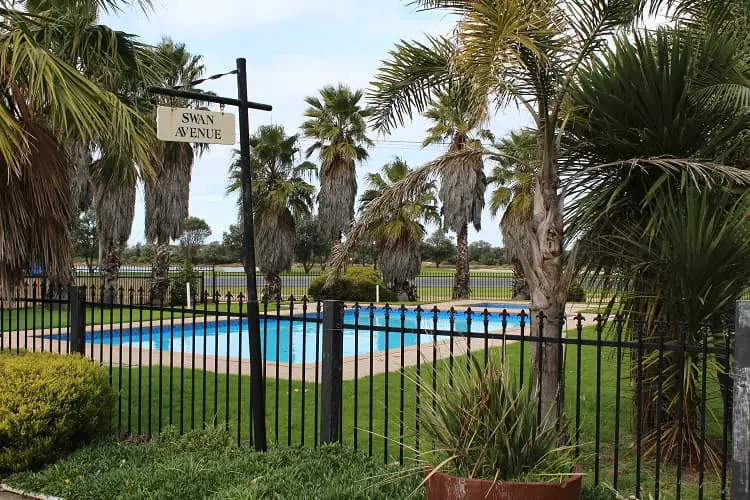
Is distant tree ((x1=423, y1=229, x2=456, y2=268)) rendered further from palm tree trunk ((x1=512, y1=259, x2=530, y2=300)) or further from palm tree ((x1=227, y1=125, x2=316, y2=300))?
palm tree ((x1=227, y1=125, x2=316, y2=300))

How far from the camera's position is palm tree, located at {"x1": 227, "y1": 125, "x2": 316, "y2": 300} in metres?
24.5

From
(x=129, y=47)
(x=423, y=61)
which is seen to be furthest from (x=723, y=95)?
(x=129, y=47)

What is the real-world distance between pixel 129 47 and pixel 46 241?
6.84 ft

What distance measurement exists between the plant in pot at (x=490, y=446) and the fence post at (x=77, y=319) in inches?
162

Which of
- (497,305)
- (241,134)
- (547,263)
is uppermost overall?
(241,134)

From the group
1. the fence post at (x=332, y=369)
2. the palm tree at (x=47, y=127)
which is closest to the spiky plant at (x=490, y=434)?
the fence post at (x=332, y=369)

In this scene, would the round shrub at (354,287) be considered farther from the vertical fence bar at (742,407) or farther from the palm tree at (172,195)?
the vertical fence bar at (742,407)

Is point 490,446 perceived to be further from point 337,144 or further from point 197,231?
point 197,231

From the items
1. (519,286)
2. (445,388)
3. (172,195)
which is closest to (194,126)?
(445,388)

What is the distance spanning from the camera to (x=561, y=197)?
5.47 meters

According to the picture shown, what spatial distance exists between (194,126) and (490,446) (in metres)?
3.01

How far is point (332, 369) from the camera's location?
519 centimetres

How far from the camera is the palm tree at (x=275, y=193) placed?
963 inches

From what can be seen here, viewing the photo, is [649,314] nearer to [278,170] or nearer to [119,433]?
[119,433]
